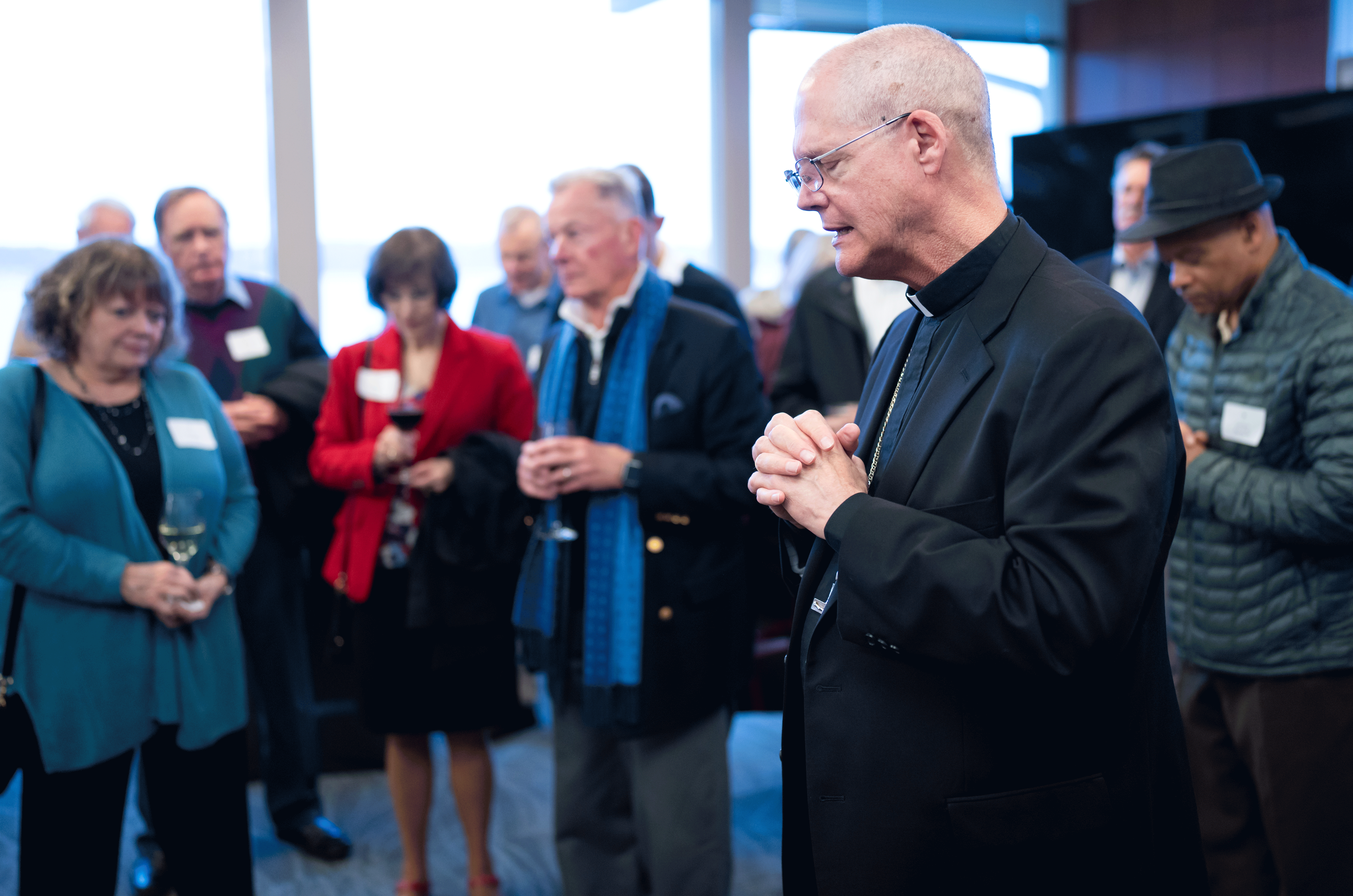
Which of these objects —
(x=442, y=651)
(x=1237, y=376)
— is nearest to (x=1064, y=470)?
(x=1237, y=376)

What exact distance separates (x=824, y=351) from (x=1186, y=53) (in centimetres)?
671

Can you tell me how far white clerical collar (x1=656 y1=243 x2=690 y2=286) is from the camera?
3225 millimetres

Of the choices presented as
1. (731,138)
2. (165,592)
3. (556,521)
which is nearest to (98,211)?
(165,592)

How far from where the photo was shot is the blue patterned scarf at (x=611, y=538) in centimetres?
231

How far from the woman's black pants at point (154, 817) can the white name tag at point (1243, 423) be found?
7.38 ft

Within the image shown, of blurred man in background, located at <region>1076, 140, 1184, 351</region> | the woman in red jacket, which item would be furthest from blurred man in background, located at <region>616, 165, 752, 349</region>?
blurred man in background, located at <region>1076, 140, 1184, 351</region>

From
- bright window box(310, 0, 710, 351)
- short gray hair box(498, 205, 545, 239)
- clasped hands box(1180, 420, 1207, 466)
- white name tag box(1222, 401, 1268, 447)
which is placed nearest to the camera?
white name tag box(1222, 401, 1268, 447)

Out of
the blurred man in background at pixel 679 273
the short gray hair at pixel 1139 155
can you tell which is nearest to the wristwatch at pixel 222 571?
the blurred man in background at pixel 679 273

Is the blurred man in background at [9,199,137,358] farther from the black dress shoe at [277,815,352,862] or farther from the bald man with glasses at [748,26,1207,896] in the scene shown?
the bald man with glasses at [748,26,1207,896]

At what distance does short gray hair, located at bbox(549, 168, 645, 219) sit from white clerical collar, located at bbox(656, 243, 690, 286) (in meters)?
0.73

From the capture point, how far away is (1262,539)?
2.06 meters

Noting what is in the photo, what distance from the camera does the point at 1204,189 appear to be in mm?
2168

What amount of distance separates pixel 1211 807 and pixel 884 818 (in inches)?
56.8

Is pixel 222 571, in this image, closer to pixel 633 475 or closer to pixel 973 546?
pixel 633 475
